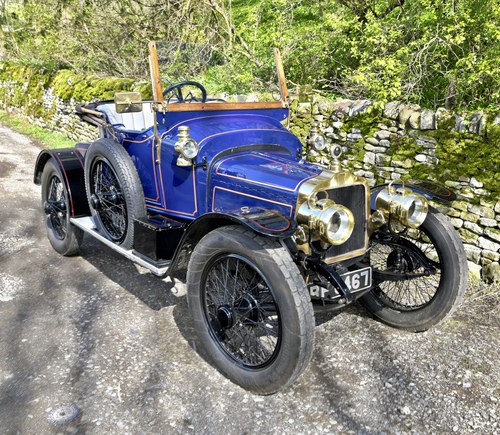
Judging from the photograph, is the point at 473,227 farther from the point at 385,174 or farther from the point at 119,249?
the point at 119,249

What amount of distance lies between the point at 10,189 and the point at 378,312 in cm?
592

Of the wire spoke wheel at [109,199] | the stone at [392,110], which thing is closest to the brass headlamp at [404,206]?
the stone at [392,110]

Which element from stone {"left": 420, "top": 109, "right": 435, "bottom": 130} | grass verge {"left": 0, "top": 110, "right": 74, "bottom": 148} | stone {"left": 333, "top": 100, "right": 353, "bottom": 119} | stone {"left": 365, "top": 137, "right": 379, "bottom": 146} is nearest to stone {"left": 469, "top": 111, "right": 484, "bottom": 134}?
stone {"left": 420, "top": 109, "right": 435, "bottom": 130}

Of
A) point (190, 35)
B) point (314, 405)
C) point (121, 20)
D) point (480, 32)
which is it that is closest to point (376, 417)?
point (314, 405)

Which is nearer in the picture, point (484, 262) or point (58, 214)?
point (484, 262)

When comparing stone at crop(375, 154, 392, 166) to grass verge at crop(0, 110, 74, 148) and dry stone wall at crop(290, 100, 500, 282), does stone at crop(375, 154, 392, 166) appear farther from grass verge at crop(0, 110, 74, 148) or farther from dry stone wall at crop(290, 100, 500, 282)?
grass verge at crop(0, 110, 74, 148)

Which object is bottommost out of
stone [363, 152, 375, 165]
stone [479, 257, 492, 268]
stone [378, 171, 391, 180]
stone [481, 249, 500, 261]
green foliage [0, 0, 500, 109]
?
stone [479, 257, 492, 268]

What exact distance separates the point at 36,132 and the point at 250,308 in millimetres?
10663

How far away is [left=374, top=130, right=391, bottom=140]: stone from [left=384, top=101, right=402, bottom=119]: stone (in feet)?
0.53

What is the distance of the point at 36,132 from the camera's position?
11.6m

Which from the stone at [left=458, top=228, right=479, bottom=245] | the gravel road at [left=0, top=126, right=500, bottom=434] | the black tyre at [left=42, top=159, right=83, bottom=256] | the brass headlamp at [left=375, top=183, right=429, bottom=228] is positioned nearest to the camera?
the gravel road at [left=0, top=126, right=500, bottom=434]

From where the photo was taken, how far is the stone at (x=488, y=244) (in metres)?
4.11

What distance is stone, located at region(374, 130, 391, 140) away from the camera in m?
4.81

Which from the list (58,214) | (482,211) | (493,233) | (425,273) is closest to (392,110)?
(482,211)
